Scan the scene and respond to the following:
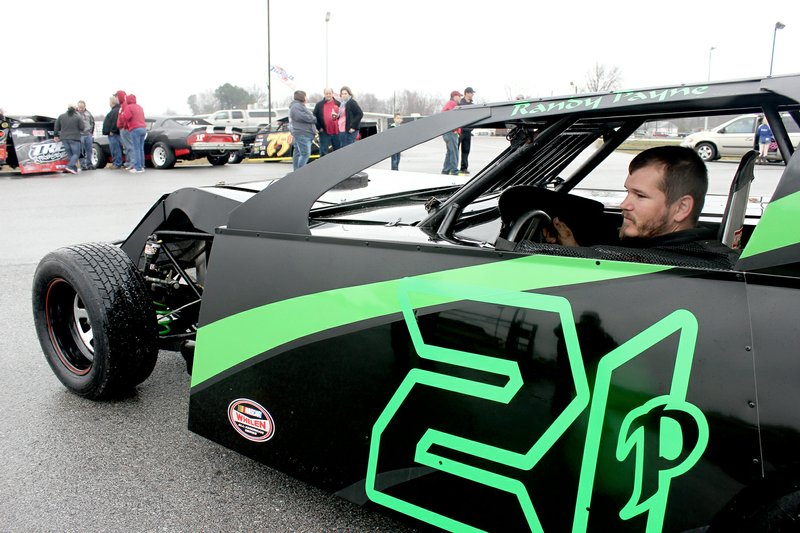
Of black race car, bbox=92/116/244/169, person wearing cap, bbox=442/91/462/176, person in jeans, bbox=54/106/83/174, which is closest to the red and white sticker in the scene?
person wearing cap, bbox=442/91/462/176

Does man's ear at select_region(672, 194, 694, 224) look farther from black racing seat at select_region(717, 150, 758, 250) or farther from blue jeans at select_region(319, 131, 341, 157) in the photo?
blue jeans at select_region(319, 131, 341, 157)

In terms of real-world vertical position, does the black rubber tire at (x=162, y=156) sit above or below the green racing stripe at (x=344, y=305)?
above

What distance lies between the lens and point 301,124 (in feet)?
37.6

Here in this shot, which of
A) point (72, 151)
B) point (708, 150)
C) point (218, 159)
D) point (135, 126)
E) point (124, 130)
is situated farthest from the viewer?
point (708, 150)

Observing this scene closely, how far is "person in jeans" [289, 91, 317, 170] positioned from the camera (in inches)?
448

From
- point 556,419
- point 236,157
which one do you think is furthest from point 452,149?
point 556,419

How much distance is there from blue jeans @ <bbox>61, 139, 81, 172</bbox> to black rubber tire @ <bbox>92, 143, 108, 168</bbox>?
1661 mm

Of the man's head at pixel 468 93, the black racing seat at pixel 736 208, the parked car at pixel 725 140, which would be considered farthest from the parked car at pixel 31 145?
the parked car at pixel 725 140

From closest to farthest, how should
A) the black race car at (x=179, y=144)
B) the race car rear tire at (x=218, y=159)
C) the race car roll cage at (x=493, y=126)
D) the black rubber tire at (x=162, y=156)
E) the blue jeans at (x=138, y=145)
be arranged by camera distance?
the race car roll cage at (x=493, y=126) → the blue jeans at (x=138, y=145) → the black race car at (x=179, y=144) → the black rubber tire at (x=162, y=156) → the race car rear tire at (x=218, y=159)

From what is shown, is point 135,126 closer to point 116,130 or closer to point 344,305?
point 116,130

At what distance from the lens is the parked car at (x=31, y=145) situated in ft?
46.2

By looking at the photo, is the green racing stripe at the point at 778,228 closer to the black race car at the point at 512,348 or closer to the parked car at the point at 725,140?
the black race car at the point at 512,348

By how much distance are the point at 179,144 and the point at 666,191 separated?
15380 millimetres

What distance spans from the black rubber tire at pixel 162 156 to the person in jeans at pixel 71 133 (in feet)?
5.85
